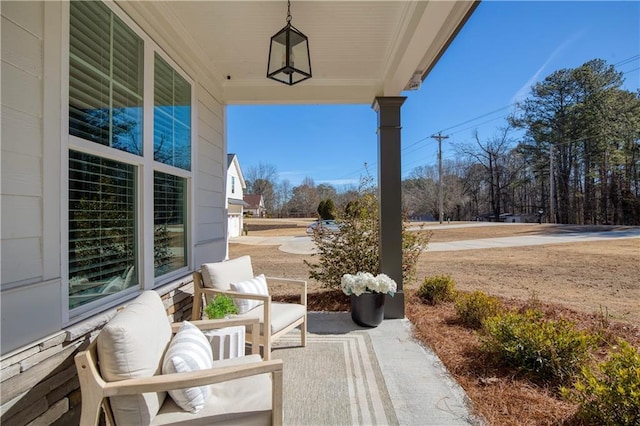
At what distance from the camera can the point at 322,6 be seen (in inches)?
91.4

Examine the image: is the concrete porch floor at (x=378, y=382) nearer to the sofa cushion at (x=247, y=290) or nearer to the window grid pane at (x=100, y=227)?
the sofa cushion at (x=247, y=290)

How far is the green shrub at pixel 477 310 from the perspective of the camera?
3.30m

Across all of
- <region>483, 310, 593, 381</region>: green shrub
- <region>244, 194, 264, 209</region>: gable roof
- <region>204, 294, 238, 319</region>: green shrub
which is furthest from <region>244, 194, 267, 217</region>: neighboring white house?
<region>483, 310, 593, 381</region>: green shrub

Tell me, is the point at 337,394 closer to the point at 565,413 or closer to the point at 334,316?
the point at 565,413

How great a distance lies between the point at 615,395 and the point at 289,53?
285 cm

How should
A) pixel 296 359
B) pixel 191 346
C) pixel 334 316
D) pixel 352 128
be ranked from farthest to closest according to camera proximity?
pixel 352 128
pixel 334 316
pixel 296 359
pixel 191 346

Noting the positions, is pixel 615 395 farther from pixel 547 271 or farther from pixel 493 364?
pixel 547 271

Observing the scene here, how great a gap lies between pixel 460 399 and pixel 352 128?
685 inches

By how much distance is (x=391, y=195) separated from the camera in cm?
359

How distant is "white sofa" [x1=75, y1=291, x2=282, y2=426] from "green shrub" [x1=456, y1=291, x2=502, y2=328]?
8.83 ft

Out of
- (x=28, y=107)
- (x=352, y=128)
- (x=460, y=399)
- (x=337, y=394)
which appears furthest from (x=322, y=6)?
(x=352, y=128)

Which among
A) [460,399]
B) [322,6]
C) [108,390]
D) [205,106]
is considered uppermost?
[322,6]

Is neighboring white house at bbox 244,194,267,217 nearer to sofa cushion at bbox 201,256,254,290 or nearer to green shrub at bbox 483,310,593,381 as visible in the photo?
sofa cushion at bbox 201,256,254,290

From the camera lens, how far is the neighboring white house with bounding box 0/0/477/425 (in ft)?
4.31
